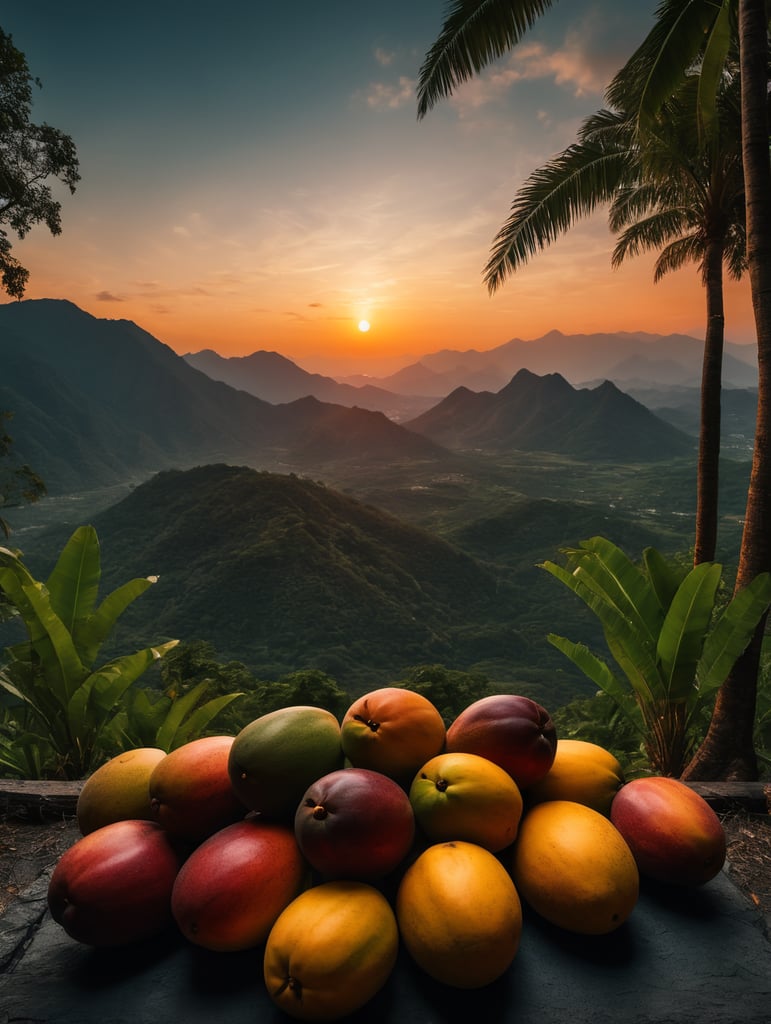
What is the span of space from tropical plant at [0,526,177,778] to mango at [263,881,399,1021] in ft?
6.82

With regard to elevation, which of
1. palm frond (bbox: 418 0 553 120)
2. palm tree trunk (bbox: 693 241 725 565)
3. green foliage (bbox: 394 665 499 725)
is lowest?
green foliage (bbox: 394 665 499 725)

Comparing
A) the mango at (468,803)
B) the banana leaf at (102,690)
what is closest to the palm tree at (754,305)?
the mango at (468,803)

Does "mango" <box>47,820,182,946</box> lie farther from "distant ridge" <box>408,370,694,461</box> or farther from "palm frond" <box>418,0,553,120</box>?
"distant ridge" <box>408,370,694,461</box>

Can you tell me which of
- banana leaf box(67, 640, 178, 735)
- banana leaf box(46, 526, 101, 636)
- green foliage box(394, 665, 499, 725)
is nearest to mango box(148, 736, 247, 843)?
banana leaf box(67, 640, 178, 735)

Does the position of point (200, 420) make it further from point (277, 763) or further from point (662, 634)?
point (277, 763)

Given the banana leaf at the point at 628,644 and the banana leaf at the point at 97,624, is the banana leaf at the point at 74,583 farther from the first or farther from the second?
the banana leaf at the point at 628,644

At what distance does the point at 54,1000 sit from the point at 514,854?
0.96m

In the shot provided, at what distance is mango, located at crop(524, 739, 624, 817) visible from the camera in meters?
1.41

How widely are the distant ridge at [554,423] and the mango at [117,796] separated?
108823 mm

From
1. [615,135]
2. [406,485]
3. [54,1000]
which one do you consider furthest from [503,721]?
[406,485]

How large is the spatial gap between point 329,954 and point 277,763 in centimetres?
37

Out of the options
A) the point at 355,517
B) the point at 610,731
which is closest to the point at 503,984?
the point at 610,731

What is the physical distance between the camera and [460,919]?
1.00 metres

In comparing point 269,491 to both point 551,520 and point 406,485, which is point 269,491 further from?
point 406,485
